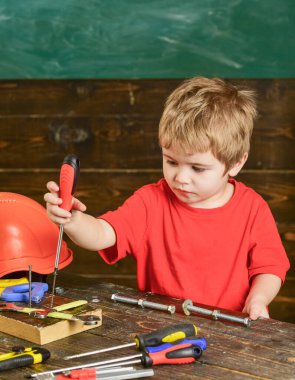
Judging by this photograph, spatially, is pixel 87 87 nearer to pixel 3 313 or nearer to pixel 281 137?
pixel 281 137

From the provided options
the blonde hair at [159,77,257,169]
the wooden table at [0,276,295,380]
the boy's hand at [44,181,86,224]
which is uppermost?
the blonde hair at [159,77,257,169]

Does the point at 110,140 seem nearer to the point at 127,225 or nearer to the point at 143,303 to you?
the point at 127,225

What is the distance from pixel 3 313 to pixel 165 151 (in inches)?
21.9

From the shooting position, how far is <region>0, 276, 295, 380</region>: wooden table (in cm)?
118

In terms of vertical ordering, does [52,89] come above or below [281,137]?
above

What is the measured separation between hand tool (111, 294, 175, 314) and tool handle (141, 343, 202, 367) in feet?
0.92

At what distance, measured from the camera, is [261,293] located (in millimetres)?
1695

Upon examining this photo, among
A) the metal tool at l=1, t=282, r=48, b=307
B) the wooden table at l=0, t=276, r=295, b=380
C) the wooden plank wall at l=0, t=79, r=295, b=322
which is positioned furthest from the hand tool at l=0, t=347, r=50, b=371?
the wooden plank wall at l=0, t=79, r=295, b=322

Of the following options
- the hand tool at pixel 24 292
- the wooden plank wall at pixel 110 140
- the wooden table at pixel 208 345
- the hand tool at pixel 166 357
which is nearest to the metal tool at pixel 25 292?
the hand tool at pixel 24 292

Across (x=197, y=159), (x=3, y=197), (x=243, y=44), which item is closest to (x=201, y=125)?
(x=197, y=159)

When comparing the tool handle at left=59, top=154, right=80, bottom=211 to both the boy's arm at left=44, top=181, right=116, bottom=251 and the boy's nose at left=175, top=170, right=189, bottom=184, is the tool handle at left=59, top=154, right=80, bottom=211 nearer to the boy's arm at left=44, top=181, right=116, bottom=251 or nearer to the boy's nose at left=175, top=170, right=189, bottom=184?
the boy's arm at left=44, top=181, right=116, bottom=251

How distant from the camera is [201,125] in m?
1.66

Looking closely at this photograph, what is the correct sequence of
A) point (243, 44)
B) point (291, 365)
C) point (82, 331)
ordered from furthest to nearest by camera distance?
point (243, 44), point (82, 331), point (291, 365)

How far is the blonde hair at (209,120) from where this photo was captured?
1.64 m
